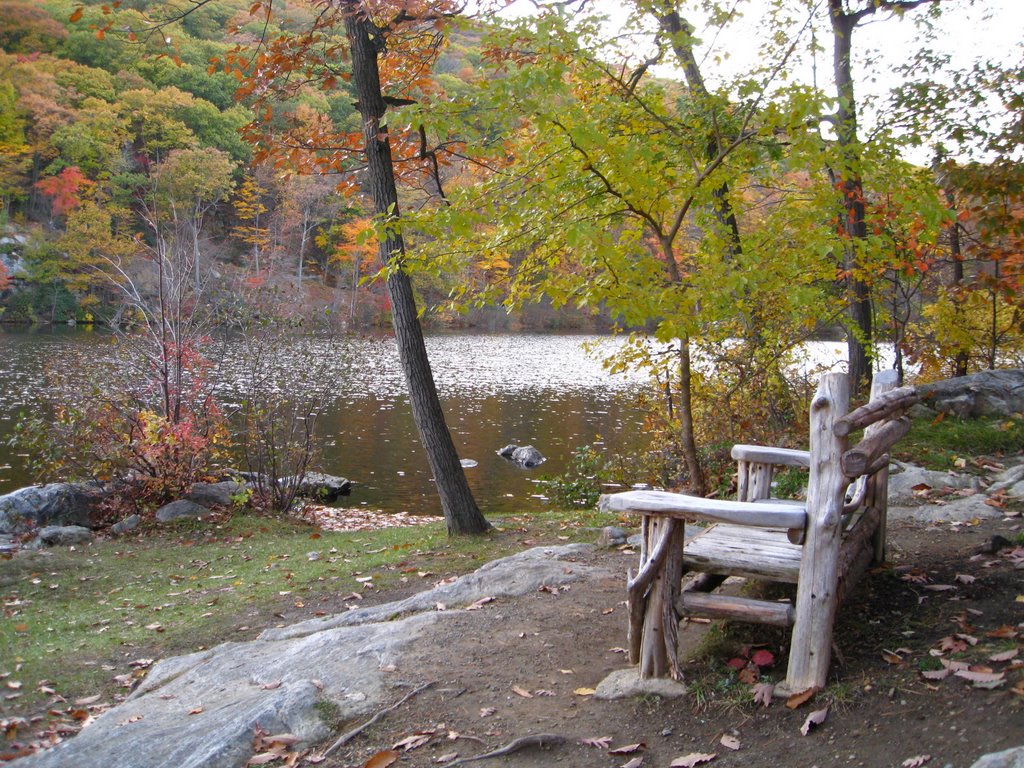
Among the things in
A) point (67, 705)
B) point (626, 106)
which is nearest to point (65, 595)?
point (67, 705)

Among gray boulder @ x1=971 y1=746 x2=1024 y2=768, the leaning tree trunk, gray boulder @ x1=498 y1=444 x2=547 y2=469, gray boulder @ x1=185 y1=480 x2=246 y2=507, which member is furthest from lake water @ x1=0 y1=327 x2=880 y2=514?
gray boulder @ x1=971 y1=746 x2=1024 y2=768

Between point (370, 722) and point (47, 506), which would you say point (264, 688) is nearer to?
point (370, 722)

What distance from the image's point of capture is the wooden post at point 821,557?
3.93m

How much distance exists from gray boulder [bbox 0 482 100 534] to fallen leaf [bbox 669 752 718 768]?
34.1 ft

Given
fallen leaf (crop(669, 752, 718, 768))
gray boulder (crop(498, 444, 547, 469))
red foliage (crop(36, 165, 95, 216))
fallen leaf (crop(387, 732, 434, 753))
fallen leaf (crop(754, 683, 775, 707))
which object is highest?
red foliage (crop(36, 165, 95, 216))

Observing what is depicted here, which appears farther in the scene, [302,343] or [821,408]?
[302,343]

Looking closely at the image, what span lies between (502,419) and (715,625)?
19428mm

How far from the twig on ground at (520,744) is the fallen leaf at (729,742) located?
2.39 feet

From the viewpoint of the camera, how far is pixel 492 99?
6.02 meters

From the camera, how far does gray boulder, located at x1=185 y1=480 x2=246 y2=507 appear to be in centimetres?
1248

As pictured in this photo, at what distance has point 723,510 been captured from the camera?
403 cm

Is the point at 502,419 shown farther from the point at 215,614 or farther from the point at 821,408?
the point at 821,408

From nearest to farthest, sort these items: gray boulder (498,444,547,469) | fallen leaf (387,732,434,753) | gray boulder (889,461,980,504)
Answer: fallen leaf (387,732,434,753), gray boulder (889,461,980,504), gray boulder (498,444,547,469)

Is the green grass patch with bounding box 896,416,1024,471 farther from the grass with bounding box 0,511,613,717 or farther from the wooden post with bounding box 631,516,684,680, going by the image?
the wooden post with bounding box 631,516,684,680
